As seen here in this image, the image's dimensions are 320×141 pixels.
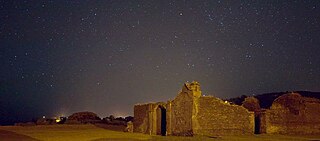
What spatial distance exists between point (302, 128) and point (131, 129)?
15332 millimetres

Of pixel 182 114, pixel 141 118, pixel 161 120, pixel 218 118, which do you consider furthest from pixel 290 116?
pixel 141 118

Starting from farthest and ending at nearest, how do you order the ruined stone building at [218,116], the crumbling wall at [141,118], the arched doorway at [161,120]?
the crumbling wall at [141,118] < the arched doorway at [161,120] < the ruined stone building at [218,116]

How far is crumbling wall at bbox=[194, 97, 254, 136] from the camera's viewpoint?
88.7 feet

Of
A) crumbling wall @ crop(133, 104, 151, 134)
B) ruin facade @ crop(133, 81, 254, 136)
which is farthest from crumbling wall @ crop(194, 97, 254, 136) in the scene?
crumbling wall @ crop(133, 104, 151, 134)

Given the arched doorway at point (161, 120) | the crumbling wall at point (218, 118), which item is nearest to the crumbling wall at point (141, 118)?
the arched doorway at point (161, 120)

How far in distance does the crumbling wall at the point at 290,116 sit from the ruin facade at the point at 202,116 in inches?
108

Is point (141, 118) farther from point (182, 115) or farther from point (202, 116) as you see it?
point (202, 116)

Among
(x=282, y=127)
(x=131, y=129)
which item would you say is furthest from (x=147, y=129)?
(x=282, y=127)

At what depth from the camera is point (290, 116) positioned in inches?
1211

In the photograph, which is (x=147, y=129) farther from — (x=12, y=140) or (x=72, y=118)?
(x=72, y=118)

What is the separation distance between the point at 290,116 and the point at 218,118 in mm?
7347

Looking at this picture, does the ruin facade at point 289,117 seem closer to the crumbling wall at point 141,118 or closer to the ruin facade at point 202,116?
the ruin facade at point 202,116

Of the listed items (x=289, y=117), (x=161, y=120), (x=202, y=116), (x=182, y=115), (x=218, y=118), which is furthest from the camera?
(x=161, y=120)

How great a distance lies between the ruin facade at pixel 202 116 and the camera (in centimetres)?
2703
